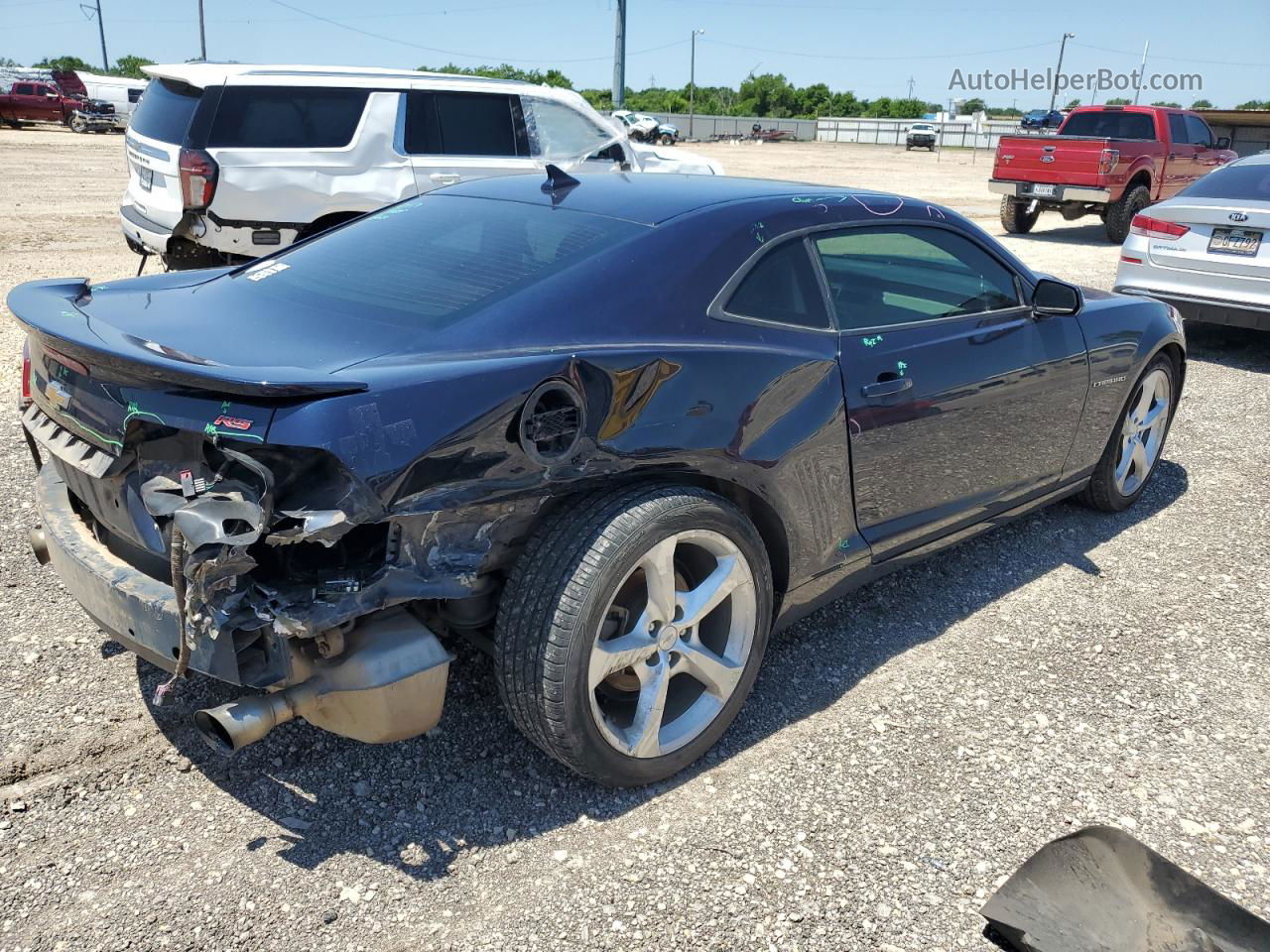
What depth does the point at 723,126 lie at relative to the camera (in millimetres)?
68125

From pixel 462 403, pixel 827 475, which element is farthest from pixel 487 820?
pixel 827 475

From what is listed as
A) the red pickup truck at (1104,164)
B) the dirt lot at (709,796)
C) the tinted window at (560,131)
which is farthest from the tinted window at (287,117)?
the red pickup truck at (1104,164)

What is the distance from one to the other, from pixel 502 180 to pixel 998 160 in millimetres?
13225

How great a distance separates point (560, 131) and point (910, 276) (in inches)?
241

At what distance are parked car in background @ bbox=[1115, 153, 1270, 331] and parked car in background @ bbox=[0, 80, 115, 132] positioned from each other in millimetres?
35960

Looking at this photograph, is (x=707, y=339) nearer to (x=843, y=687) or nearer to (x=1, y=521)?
(x=843, y=687)

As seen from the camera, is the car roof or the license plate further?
the license plate

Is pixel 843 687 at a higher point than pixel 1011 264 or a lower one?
lower

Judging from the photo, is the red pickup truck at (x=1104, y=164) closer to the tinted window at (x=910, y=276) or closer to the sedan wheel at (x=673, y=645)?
the tinted window at (x=910, y=276)

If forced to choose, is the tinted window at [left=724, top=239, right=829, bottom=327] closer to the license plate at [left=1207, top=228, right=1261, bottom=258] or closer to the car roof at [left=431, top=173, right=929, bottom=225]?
the car roof at [left=431, top=173, right=929, bottom=225]

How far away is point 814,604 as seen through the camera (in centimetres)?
329

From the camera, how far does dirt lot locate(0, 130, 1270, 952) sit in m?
2.36

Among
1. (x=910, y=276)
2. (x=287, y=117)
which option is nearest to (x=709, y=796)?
(x=910, y=276)

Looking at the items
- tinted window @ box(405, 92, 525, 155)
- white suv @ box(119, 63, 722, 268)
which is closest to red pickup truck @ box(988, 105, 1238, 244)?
white suv @ box(119, 63, 722, 268)
